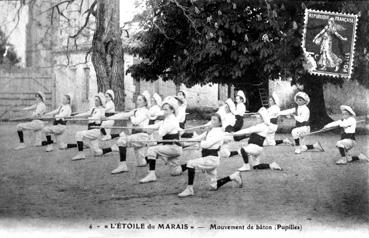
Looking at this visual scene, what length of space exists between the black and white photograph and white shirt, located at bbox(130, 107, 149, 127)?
24mm

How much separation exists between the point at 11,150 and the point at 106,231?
14.7ft

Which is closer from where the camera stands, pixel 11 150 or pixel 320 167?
pixel 320 167

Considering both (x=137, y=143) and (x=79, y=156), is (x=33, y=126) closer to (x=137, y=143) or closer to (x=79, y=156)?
(x=79, y=156)

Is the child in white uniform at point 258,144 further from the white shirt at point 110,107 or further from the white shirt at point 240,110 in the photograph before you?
the white shirt at point 110,107

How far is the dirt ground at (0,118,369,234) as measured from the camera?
5898 mm

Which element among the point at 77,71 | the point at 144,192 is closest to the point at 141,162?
the point at 144,192

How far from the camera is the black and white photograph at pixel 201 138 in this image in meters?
5.96

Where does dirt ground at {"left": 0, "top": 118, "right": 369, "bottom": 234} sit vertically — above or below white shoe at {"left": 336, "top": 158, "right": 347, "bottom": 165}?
below

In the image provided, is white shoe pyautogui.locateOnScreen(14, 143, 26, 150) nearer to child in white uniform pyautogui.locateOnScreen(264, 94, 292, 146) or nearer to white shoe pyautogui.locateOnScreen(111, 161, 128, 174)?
white shoe pyautogui.locateOnScreen(111, 161, 128, 174)

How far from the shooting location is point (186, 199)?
6289mm

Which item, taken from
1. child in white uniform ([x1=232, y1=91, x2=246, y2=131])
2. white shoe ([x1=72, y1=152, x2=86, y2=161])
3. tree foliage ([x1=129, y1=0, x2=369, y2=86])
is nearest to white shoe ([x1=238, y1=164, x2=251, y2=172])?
child in white uniform ([x1=232, y1=91, x2=246, y2=131])

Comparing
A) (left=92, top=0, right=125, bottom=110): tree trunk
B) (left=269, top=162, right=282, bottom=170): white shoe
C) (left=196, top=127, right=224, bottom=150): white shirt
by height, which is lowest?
(left=269, top=162, right=282, bottom=170): white shoe

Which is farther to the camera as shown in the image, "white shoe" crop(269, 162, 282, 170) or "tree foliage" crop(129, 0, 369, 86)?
"tree foliage" crop(129, 0, 369, 86)

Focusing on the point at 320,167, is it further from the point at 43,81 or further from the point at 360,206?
the point at 43,81
